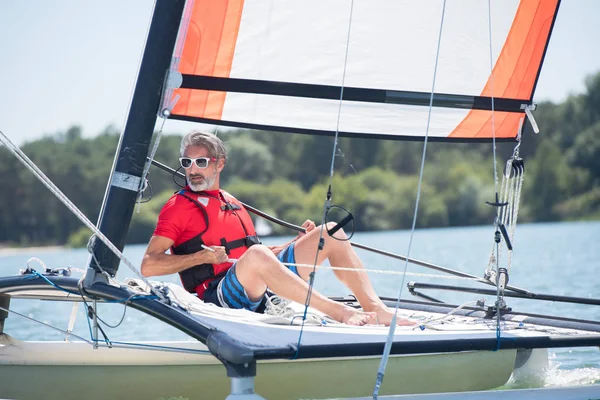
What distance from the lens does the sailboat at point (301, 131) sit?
3334 millimetres

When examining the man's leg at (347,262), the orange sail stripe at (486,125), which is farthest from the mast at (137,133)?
the orange sail stripe at (486,125)

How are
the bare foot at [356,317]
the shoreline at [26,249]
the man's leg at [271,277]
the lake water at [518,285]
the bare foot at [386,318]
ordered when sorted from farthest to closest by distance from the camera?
the shoreline at [26,249] → the lake water at [518,285] → the bare foot at [386,318] → the bare foot at [356,317] → the man's leg at [271,277]

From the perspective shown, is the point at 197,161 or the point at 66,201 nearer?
the point at 66,201

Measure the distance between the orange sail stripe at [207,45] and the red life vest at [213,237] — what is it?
1.49ft

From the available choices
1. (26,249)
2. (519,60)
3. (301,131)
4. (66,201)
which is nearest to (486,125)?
(519,60)

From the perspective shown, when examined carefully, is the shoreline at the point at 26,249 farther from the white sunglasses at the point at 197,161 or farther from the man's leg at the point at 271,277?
the man's leg at the point at 271,277

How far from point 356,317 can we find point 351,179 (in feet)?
142

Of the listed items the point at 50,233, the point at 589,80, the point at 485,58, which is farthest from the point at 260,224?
the point at 485,58

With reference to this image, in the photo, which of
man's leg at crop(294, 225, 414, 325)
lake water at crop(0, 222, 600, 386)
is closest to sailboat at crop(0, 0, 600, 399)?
man's leg at crop(294, 225, 414, 325)

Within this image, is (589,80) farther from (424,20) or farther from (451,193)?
(424,20)

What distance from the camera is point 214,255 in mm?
3689

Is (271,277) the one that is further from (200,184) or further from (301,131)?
(301,131)

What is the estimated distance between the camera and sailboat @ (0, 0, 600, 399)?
3.33 metres

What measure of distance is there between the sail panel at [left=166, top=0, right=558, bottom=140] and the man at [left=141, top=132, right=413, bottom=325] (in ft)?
1.03
